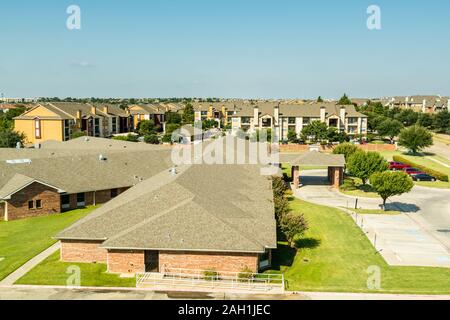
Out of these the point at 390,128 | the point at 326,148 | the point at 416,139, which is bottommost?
the point at 326,148

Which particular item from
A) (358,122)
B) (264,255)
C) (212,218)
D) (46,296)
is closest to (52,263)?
(46,296)

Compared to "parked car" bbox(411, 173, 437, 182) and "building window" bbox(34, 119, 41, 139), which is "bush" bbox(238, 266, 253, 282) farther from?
"building window" bbox(34, 119, 41, 139)

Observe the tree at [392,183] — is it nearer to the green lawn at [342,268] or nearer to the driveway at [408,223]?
the driveway at [408,223]

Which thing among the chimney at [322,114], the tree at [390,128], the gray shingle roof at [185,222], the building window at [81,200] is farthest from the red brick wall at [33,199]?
the tree at [390,128]

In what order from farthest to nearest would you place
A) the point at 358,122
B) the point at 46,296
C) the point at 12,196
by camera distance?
the point at 358,122, the point at 12,196, the point at 46,296

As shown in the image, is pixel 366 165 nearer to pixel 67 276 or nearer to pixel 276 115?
pixel 67 276

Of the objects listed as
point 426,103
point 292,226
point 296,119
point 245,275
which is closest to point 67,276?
point 245,275
